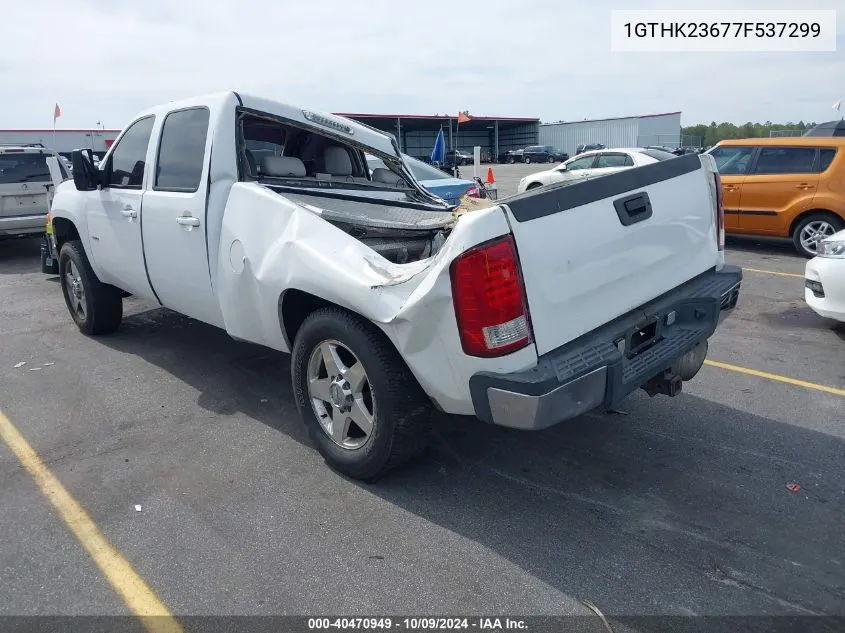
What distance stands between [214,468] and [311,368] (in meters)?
0.81

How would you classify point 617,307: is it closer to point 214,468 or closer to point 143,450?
point 214,468

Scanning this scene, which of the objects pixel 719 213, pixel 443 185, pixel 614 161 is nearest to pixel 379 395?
pixel 719 213

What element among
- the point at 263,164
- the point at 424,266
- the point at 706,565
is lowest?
the point at 706,565

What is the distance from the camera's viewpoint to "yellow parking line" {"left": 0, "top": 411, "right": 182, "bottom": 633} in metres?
2.54

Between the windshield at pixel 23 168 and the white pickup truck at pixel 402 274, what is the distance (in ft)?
23.5

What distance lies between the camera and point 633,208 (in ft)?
10.2

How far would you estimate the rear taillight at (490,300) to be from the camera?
8.51 feet

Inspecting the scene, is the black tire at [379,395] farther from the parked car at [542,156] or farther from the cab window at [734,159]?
the parked car at [542,156]

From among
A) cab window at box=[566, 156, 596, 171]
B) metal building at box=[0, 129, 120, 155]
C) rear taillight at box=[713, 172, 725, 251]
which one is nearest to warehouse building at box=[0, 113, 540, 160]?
metal building at box=[0, 129, 120, 155]

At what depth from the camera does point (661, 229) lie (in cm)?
331

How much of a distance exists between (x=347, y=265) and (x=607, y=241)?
3.98ft

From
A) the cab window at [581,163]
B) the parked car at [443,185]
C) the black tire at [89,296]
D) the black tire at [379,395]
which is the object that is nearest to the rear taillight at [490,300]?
the black tire at [379,395]

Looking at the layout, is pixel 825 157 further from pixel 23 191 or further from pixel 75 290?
pixel 23 191

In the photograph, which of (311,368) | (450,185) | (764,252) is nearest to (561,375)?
(311,368)
